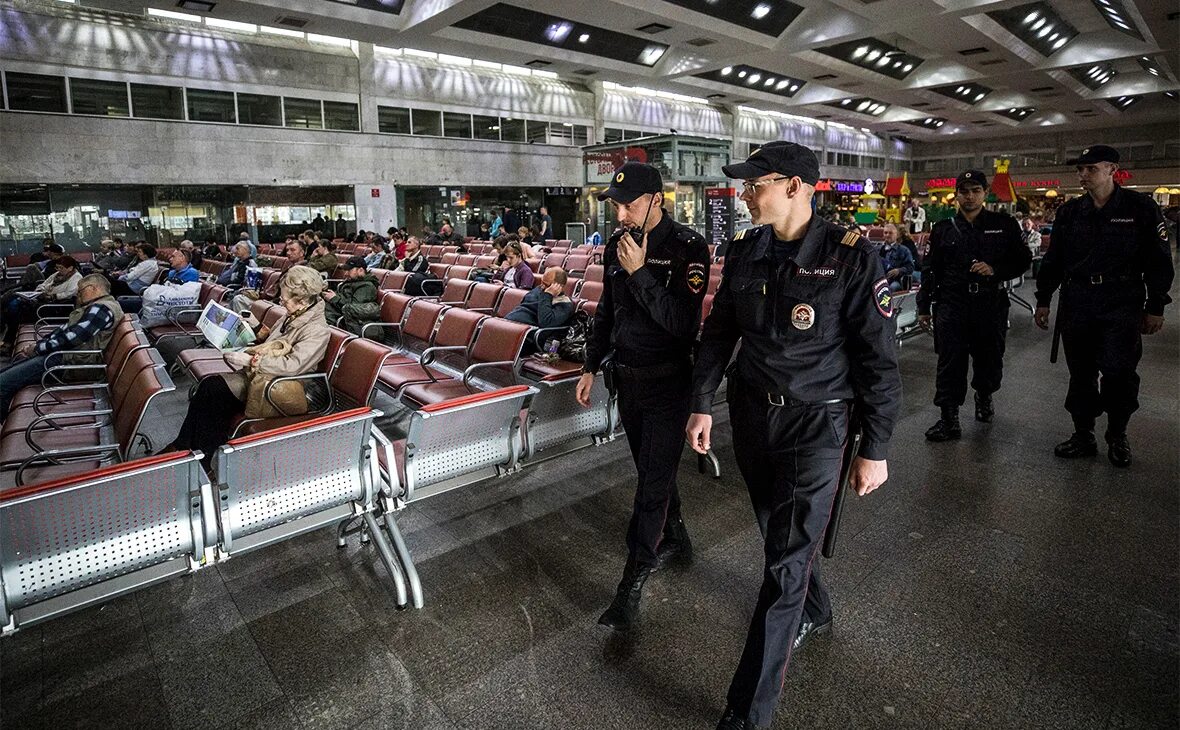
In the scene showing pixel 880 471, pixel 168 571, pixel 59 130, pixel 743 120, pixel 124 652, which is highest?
pixel 743 120

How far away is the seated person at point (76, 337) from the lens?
482 cm

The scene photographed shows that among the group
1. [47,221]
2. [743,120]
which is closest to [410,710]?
[47,221]

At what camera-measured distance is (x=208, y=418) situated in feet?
12.0

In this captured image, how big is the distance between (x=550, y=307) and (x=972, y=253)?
10.2 feet

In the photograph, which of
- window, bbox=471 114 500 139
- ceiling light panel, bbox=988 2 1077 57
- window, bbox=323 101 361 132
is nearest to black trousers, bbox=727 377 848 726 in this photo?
window, bbox=323 101 361 132

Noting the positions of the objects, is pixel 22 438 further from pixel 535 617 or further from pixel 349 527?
pixel 535 617

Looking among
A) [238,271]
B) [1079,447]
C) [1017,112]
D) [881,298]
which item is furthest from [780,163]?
[1017,112]

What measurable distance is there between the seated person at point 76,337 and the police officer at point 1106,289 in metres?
6.79

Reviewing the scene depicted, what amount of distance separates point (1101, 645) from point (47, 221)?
22.0 meters

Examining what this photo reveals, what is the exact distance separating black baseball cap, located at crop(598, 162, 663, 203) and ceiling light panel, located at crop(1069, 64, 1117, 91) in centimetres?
3157

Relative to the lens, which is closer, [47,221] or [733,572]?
[733,572]

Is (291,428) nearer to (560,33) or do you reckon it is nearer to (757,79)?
(560,33)

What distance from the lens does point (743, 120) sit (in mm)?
34156

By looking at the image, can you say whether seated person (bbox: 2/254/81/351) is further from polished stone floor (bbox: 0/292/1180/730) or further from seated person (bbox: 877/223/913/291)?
seated person (bbox: 877/223/913/291)
